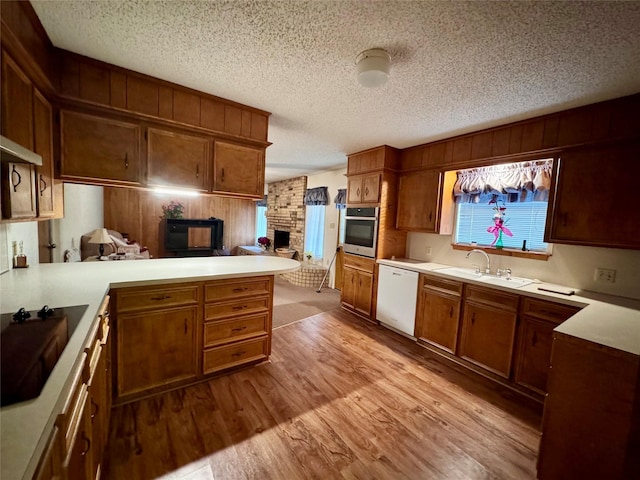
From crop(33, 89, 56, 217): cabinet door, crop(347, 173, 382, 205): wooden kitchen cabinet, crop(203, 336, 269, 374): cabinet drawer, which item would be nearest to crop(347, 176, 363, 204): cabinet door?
crop(347, 173, 382, 205): wooden kitchen cabinet

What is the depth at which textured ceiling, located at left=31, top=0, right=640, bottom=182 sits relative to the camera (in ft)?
4.21

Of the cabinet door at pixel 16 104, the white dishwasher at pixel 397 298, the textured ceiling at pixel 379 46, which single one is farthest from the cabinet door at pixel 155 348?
the white dishwasher at pixel 397 298

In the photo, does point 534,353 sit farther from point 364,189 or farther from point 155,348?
point 155,348

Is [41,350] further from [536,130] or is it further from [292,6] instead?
[536,130]

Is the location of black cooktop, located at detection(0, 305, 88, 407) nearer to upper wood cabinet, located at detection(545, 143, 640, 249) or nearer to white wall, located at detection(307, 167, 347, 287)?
upper wood cabinet, located at detection(545, 143, 640, 249)

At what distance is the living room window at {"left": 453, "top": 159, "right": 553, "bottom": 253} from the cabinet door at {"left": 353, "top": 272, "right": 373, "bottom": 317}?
48.1 inches

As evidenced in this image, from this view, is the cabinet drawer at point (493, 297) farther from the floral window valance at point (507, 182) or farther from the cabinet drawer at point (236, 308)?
the cabinet drawer at point (236, 308)

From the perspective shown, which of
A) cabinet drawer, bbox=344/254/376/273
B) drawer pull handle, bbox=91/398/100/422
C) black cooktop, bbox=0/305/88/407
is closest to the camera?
black cooktop, bbox=0/305/88/407

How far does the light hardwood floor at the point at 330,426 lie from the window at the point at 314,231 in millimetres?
3270

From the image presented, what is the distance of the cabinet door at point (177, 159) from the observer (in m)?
2.15

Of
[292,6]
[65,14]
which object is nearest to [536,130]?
[292,6]

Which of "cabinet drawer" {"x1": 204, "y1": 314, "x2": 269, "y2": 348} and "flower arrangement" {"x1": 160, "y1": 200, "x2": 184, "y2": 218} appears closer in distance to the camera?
"cabinet drawer" {"x1": 204, "y1": 314, "x2": 269, "y2": 348}

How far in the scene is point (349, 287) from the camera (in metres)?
4.04

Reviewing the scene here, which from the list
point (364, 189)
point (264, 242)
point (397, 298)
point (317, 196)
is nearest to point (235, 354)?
point (397, 298)
